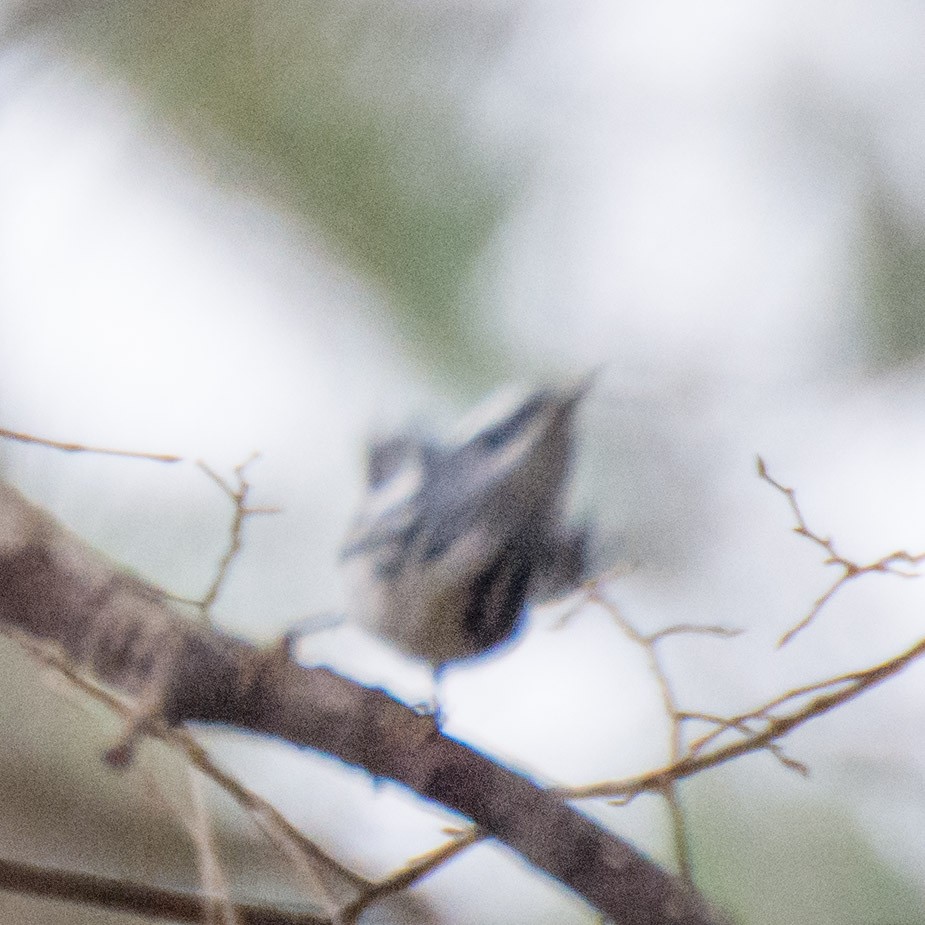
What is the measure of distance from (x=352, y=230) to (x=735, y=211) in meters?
0.15

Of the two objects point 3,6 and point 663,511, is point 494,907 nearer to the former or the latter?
point 663,511

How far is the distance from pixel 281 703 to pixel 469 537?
0.18 ft

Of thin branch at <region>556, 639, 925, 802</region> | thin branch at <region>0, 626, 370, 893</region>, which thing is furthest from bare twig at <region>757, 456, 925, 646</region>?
thin branch at <region>0, 626, 370, 893</region>

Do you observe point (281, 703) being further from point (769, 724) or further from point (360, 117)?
point (360, 117)

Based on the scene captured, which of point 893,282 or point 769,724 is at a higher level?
point 893,282

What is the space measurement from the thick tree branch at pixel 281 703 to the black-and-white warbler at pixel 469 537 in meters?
0.02

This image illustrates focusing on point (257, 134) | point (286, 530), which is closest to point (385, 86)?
point (257, 134)

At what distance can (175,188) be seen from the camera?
0.35 metres

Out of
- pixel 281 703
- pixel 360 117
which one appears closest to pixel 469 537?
pixel 281 703

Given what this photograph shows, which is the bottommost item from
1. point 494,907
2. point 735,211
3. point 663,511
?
point 494,907

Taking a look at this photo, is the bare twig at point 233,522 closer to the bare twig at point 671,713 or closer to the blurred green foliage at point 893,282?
the bare twig at point 671,713

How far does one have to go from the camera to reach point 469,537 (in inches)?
9.1

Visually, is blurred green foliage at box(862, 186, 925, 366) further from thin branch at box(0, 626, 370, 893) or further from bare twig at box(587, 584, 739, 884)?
thin branch at box(0, 626, 370, 893)

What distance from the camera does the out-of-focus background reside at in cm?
31
